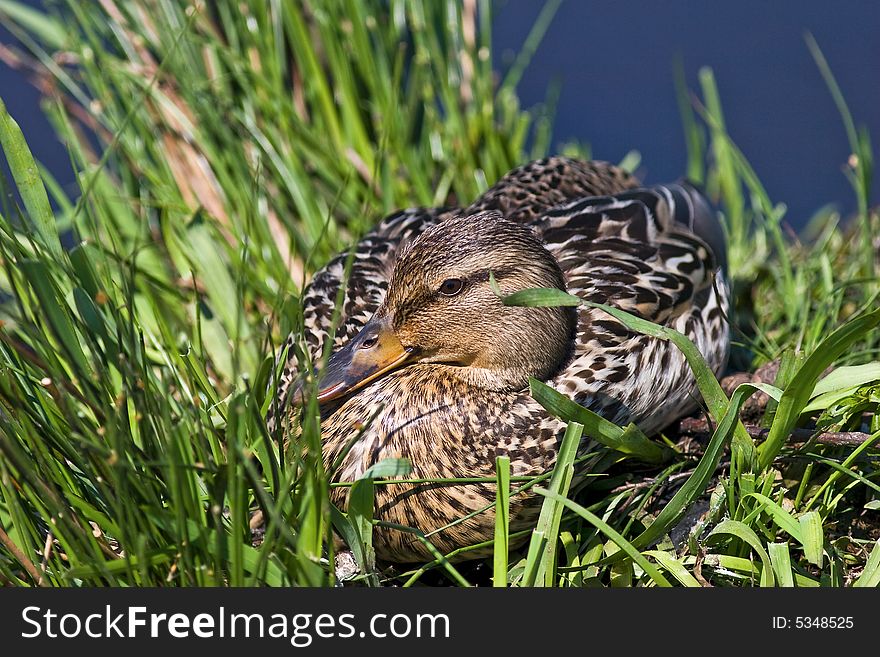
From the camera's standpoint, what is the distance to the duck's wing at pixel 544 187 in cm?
351

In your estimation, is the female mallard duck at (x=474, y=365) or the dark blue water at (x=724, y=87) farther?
the dark blue water at (x=724, y=87)

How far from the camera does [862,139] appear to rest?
11.2 feet

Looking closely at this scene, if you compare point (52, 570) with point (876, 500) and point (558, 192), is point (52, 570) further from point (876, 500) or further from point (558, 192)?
point (558, 192)

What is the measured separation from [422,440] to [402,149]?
1.87m

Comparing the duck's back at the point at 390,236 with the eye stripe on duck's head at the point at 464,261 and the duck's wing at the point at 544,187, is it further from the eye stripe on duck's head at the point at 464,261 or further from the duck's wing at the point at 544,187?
the eye stripe on duck's head at the point at 464,261

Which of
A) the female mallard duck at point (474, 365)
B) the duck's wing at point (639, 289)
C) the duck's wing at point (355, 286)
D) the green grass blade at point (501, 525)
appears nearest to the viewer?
the green grass blade at point (501, 525)

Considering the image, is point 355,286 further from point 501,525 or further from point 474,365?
point 501,525

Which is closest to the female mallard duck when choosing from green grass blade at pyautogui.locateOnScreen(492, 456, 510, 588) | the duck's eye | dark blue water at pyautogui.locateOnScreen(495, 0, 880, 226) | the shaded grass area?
the duck's eye

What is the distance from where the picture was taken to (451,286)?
2.61 metres

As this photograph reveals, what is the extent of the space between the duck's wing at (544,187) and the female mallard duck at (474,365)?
1.57 ft

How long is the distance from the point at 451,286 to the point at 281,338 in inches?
29.3

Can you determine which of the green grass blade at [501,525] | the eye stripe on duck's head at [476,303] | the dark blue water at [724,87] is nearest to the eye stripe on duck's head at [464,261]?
the eye stripe on duck's head at [476,303]

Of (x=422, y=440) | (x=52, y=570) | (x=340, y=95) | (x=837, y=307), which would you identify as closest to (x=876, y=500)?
(x=837, y=307)

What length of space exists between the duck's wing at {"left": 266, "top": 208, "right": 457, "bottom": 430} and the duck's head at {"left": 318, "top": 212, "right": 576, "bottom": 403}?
0.20m
